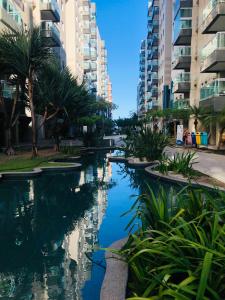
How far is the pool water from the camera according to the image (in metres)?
5.12

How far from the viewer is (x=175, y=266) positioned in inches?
150

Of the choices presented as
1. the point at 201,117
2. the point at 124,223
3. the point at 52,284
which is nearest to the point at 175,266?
the point at 52,284

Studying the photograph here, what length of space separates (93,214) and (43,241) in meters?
2.53

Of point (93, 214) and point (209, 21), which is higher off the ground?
point (209, 21)

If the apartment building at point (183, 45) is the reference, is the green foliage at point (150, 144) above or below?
below

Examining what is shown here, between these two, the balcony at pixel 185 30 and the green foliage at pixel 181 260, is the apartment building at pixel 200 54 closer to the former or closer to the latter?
the balcony at pixel 185 30

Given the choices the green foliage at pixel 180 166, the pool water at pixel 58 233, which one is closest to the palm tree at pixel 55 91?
the pool water at pixel 58 233

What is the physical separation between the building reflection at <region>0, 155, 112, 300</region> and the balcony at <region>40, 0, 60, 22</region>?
120ft

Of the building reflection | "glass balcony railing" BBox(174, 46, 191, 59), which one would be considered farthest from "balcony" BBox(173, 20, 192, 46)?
the building reflection

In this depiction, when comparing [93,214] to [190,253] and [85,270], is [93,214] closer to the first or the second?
[85,270]

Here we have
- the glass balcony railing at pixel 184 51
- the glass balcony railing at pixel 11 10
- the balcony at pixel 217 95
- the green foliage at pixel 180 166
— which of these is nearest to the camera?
the green foliage at pixel 180 166

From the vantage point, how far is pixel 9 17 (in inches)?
1261

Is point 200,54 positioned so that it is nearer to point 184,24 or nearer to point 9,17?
point 184,24

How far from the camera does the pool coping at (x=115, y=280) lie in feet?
13.4
